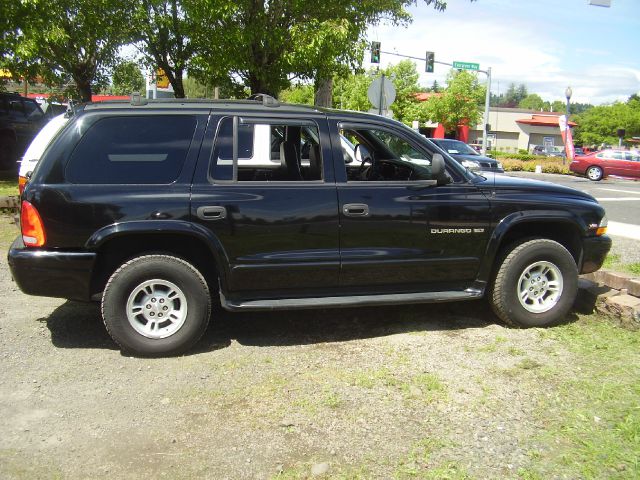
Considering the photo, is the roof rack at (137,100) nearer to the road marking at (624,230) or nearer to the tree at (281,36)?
the tree at (281,36)

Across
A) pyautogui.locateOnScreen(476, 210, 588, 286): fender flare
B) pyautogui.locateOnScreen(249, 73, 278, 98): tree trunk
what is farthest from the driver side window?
pyautogui.locateOnScreen(249, 73, 278, 98): tree trunk

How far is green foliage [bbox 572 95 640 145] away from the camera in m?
86.1

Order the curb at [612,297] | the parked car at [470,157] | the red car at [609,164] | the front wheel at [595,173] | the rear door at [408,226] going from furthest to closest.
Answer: the front wheel at [595,173], the red car at [609,164], the parked car at [470,157], the curb at [612,297], the rear door at [408,226]

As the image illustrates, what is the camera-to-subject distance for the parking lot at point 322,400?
9.80 ft

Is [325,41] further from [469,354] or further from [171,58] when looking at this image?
[469,354]

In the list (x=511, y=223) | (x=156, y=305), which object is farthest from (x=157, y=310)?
(x=511, y=223)

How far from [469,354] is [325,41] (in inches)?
296

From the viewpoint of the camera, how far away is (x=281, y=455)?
3.05m

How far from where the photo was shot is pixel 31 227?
403 centimetres

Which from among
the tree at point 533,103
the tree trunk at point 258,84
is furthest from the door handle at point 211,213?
the tree at point 533,103

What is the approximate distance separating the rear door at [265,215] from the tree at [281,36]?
6466 millimetres

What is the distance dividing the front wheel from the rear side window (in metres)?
24.6

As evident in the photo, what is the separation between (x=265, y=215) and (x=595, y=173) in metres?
24.5

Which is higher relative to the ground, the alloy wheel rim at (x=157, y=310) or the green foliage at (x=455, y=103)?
the green foliage at (x=455, y=103)
